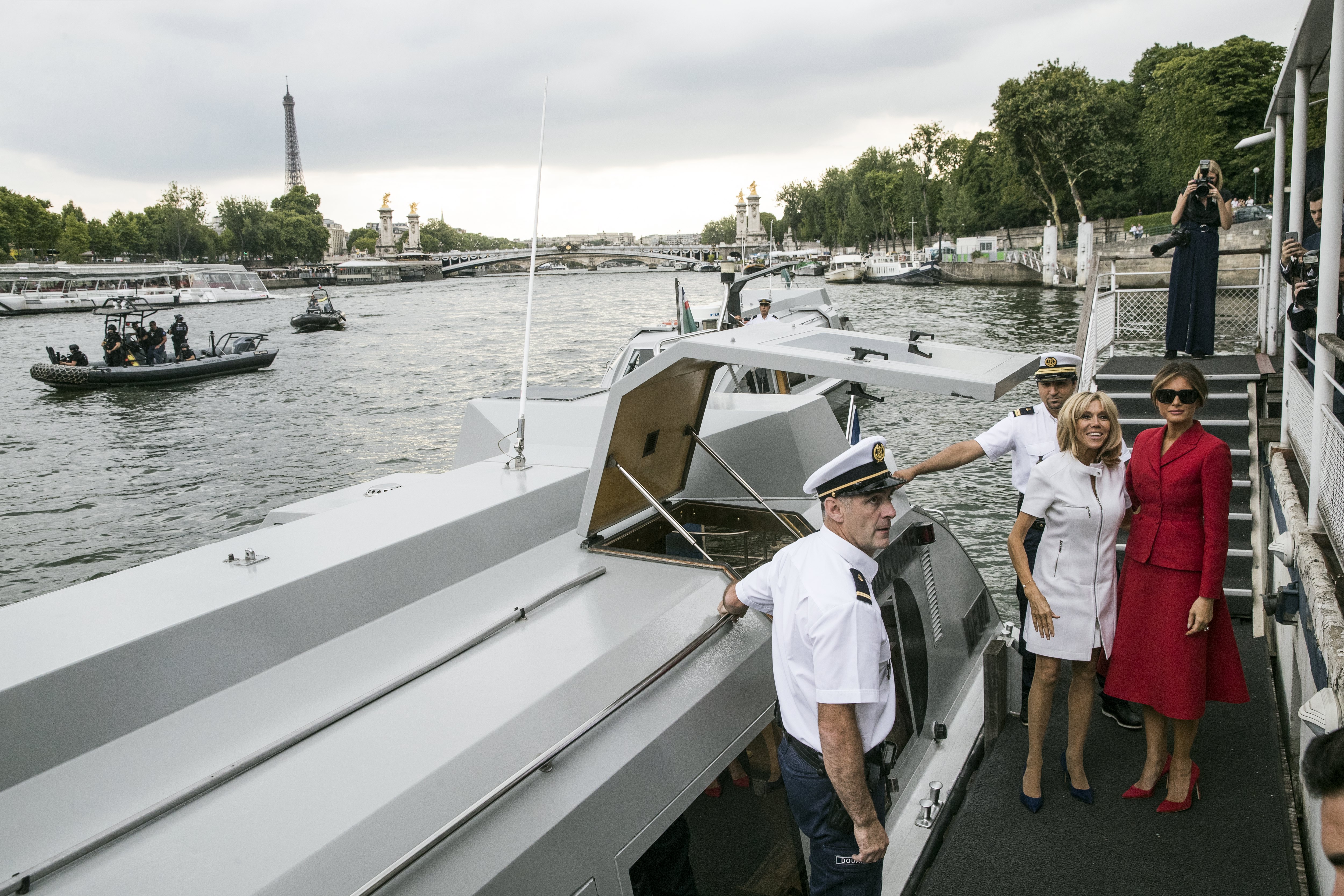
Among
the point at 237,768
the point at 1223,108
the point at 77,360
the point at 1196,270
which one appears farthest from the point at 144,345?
the point at 1223,108

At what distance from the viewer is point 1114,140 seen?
74.8 metres

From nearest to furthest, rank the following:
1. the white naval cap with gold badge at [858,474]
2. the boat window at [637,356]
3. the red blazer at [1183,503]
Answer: the white naval cap with gold badge at [858,474]
the red blazer at [1183,503]
the boat window at [637,356]

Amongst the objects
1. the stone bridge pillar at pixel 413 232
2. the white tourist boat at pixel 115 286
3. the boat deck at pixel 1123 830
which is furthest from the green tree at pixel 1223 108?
the stone bridge pillar at pixel 413 232

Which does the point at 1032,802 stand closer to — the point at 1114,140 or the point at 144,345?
the point at 144,345

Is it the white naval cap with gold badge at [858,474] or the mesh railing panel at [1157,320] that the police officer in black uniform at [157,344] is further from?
the white naval cap with gold badge at [858,474]

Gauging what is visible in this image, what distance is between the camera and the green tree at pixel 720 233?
178000mm

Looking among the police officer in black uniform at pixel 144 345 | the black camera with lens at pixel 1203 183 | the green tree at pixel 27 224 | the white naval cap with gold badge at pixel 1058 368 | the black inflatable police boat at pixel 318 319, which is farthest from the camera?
the green tree at pixel 27 224

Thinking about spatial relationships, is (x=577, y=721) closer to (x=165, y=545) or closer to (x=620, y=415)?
(x=620, y=415)

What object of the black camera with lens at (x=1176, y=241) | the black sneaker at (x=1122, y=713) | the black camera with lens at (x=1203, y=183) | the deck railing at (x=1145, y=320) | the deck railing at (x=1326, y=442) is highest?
the black camera with lens at (x=1203, y=183)

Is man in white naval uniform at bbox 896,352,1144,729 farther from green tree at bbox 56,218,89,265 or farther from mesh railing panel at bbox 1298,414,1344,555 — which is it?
green tree at bbox 56,218,89,265

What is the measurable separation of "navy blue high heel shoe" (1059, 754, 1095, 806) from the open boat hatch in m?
1.74

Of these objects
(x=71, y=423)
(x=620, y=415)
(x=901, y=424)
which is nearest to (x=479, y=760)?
(x=620, y=415)

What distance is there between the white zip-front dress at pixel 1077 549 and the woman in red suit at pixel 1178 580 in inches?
3.8

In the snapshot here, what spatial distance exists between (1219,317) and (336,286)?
416 feet
